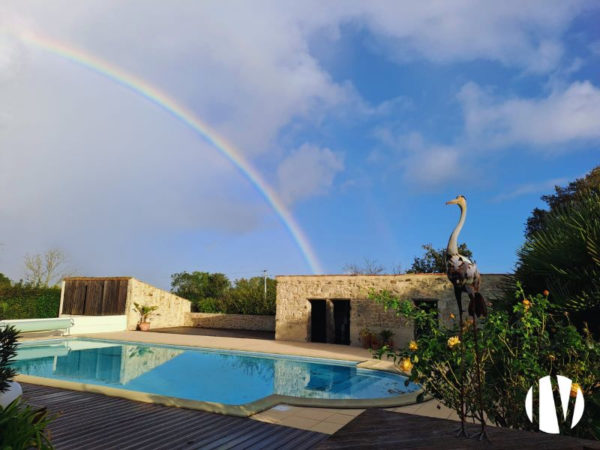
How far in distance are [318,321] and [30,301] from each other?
18.2 metres

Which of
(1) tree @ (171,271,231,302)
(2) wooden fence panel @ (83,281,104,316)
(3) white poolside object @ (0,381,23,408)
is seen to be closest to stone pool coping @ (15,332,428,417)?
(3) white poolside object @ (0,381,23,408)

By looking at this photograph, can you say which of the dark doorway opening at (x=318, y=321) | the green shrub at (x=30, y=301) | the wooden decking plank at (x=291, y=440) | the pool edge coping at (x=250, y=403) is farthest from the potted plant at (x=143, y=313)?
the wooden decking plank at (x=291, y=440)

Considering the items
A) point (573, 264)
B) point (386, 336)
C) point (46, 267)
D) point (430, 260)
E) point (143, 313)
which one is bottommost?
point (386, 336)

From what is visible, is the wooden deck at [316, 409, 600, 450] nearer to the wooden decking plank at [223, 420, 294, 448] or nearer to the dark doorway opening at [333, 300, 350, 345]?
the wooden decking plank at [223, 420, 294, 448]

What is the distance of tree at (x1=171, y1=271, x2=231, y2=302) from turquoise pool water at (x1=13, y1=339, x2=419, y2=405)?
23.9 metres

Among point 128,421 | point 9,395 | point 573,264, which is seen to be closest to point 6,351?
point 9,395

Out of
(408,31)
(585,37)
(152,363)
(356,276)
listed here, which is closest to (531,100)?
(585,37)

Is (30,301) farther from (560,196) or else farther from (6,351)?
(560,196)

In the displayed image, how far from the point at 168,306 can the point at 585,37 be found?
2408cm

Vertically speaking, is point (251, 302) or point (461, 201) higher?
point (461, 201)

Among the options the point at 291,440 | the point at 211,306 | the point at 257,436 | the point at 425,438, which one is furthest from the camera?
the point at 211,306

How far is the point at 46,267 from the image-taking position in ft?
119

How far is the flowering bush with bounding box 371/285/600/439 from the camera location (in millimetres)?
3557

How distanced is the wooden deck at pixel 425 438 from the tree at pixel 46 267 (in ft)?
130
